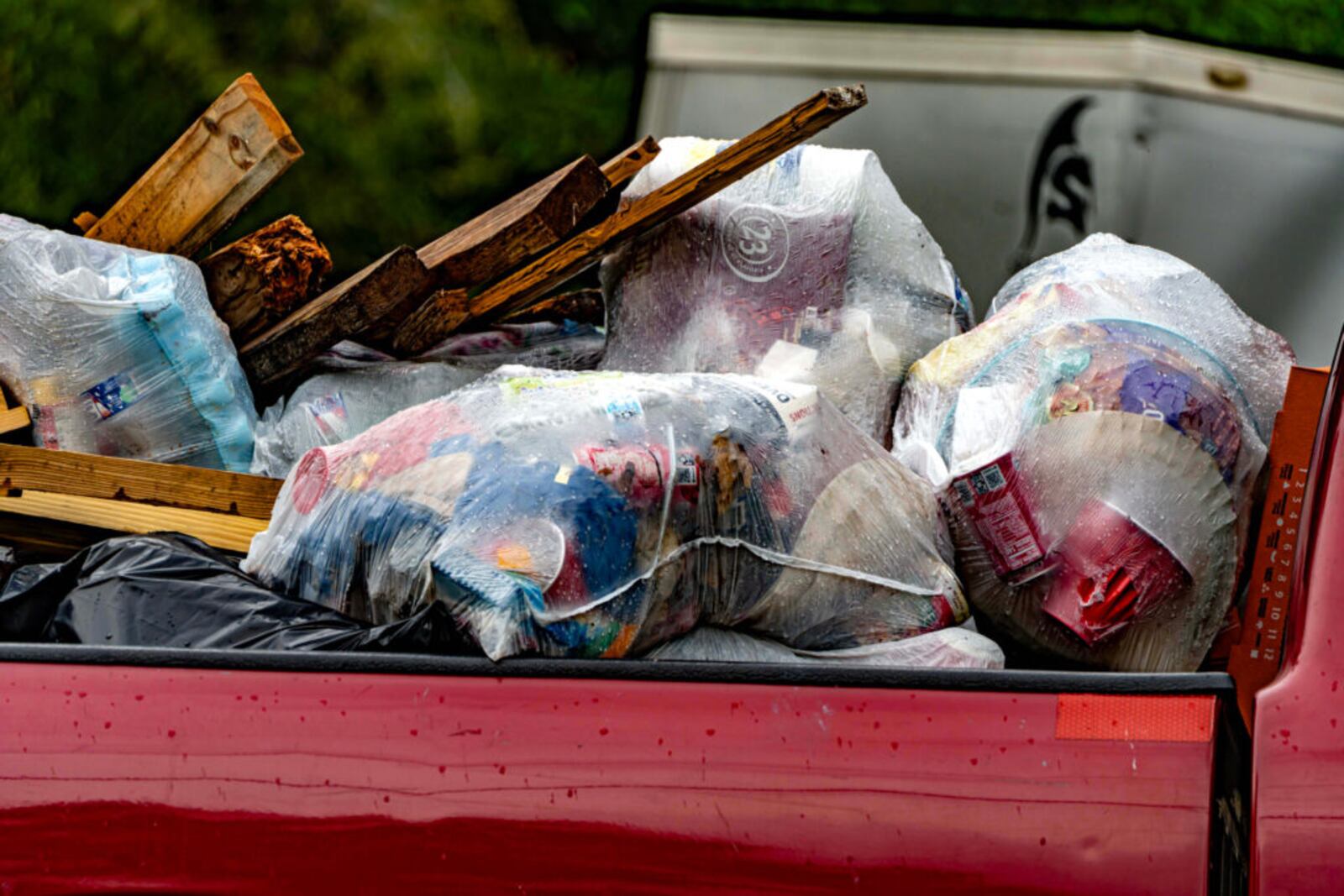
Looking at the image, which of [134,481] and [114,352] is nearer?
[134,481]

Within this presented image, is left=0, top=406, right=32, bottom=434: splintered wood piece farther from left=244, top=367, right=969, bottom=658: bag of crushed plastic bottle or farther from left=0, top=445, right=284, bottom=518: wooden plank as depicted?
left=244, top=367, right=969, bottom=658: bag of crushed plastic bottle

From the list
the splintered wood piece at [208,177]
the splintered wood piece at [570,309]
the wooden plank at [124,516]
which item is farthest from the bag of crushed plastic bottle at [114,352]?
the splintered wood piece at [570,309]

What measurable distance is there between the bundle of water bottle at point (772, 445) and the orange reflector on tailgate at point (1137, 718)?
371 mm

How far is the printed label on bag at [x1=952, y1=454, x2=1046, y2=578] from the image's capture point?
6.51 feet

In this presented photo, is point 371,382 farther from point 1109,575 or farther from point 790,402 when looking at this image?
point 1109,575

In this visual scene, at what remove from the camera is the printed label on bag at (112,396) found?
243cm

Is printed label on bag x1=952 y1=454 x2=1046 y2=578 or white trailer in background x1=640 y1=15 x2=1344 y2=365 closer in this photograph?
printed label on bag x1=952 y1=454 x2=1046 y2=578

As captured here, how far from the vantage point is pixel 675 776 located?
4.65 ft

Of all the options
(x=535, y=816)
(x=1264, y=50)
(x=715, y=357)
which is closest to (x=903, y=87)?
(x=1264, y=50)

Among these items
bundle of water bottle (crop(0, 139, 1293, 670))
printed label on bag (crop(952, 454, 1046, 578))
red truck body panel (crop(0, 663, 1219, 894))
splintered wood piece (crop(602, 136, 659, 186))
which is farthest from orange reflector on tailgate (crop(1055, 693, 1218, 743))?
splintered wood piece (crop(602, 136, 659, 186))

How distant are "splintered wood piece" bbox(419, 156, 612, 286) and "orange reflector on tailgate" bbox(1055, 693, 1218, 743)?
1462 mm

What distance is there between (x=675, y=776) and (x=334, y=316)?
55.3 inches

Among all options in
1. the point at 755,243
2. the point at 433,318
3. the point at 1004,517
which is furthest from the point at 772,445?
the point at 433,318

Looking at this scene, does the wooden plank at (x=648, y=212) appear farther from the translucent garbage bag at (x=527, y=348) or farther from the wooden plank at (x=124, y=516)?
the wooden plank at (x=124, y=516)
